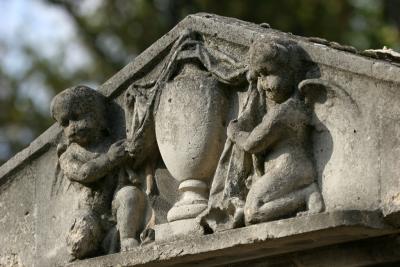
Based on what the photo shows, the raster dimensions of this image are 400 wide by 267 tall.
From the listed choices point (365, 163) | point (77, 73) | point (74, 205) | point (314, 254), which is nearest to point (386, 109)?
point (365, 163)

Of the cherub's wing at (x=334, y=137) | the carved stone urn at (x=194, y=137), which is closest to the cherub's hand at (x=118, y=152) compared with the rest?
the carved stone urn at (x=194, y=137)

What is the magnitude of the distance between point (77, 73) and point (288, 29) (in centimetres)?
402

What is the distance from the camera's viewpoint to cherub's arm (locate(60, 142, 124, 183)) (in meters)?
8.98

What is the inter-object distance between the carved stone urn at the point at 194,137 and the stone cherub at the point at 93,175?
32 centimetres

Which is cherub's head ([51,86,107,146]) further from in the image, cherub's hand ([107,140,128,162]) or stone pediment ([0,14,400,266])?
cherub's hand ([107,140,128,162])

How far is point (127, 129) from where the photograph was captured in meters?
9.05

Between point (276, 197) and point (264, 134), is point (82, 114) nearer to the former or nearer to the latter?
point (264, 134)

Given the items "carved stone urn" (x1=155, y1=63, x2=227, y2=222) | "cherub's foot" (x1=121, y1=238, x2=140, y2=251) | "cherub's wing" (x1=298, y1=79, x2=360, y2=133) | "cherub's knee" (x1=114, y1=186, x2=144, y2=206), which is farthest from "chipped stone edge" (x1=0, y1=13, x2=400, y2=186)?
"cherub's foot" (x1=121, y1=238, x2=140, y2=251)

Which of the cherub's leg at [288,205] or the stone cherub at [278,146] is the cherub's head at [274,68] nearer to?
the stone cherub at [278,146]

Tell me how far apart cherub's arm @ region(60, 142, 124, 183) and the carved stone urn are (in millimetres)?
379

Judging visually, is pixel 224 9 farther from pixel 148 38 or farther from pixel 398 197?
pixel 398 197

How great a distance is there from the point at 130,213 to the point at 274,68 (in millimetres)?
1269

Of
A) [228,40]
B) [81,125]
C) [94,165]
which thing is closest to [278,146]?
[228,40]

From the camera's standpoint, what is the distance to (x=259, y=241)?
26.3 ft
